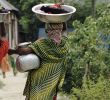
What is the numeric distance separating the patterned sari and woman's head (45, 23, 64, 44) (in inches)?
1.2

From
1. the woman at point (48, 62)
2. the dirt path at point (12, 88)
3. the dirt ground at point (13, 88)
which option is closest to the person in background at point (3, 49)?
the woman at point (48, 62)

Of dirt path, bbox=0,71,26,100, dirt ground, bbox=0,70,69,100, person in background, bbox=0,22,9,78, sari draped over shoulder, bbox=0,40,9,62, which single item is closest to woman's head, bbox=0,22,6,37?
person in background, bbox=0,22,9,78

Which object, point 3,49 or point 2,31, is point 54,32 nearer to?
point 3,49

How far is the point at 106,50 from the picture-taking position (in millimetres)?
9617

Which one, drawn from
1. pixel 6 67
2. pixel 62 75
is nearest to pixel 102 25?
pixel 6 67

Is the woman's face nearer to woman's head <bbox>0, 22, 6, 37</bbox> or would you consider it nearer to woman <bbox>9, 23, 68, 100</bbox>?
woman <bbox>9, 23, 68, 100</bbox>

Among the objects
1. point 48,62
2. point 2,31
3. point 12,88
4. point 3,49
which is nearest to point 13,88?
point 12,88

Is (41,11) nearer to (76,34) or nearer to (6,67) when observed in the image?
(6,67)

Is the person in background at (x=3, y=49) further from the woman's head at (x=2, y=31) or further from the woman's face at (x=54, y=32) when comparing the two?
the woman's face at (x=54, y=32)

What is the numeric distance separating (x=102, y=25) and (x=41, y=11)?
6034mm

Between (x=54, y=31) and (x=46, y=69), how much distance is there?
0.82ft

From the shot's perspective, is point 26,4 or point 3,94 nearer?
point 3,94

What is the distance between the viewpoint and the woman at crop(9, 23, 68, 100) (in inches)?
137

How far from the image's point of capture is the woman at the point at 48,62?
11.4ft
